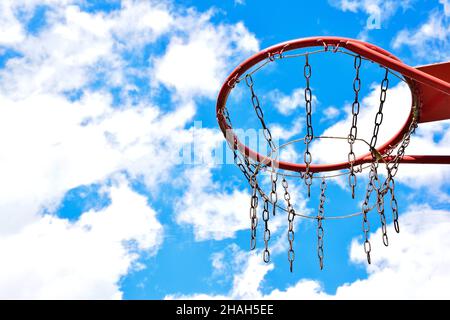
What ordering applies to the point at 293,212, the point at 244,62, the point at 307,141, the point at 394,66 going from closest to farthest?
1. the point at 394,66
2. the point at 244,62
3. the point at 307,141
4. the point at 293,212

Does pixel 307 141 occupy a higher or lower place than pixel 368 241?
higher

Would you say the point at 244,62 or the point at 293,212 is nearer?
the point at 244,62

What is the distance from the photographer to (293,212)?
514cm
